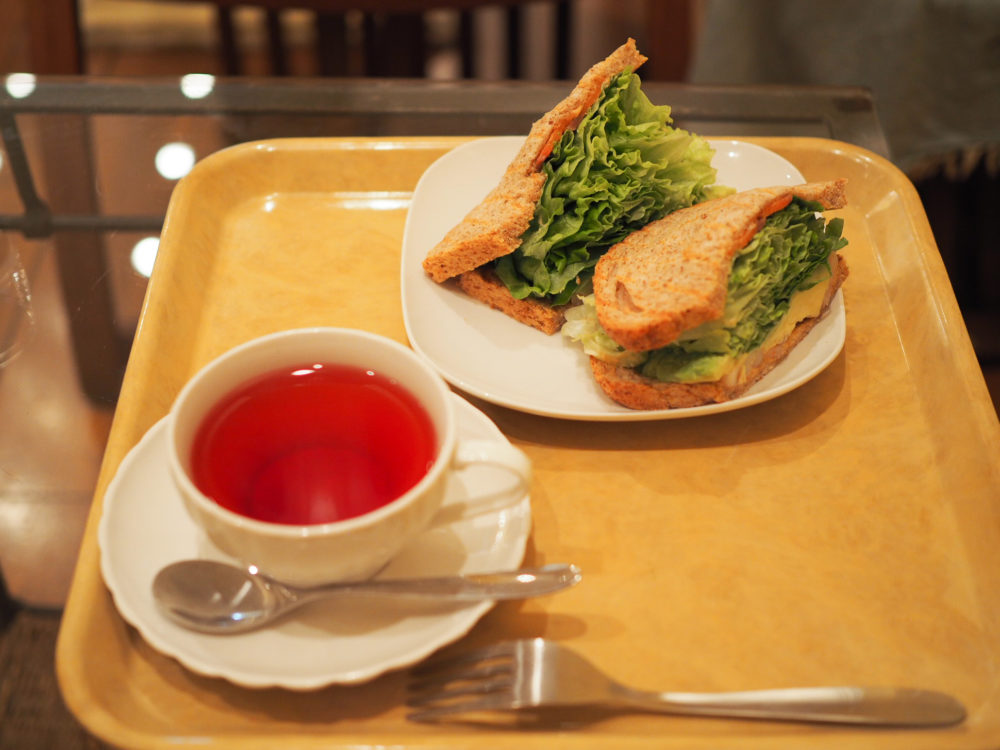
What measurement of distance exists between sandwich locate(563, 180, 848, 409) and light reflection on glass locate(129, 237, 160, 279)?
27.0 inches

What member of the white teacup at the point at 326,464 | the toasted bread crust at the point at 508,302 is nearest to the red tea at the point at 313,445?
the white teacup at the point at 326,464

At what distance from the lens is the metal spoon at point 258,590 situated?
900mm

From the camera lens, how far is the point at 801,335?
130cm

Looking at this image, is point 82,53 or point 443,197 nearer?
point 443,197

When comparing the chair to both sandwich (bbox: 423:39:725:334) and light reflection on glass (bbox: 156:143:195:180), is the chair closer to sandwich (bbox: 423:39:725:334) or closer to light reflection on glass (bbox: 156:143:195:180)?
light reflection on glass (bbox: 156:143:195:180)

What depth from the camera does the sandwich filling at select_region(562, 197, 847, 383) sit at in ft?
3.91

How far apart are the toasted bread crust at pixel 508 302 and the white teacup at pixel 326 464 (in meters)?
0.38

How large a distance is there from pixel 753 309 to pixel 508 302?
351mm

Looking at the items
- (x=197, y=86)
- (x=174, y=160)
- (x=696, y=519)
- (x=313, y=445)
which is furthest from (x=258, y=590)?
(x=197, y=86)

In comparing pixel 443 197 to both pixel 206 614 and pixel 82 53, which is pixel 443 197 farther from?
pixel 82 53

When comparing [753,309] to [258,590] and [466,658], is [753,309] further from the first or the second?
[258,590]

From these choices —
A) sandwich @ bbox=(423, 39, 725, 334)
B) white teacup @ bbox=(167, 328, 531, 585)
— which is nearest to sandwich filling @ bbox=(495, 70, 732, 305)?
sandwich @ bbox=(423, 39, 725, 334)

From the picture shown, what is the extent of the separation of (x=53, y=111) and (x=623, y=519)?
1348mm

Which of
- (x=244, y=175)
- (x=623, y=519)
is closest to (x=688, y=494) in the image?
(x=623, y=519)
